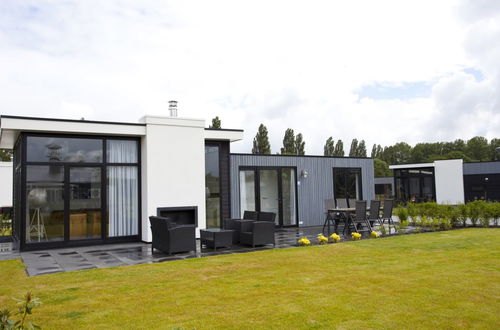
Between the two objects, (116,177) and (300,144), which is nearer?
(116,177)

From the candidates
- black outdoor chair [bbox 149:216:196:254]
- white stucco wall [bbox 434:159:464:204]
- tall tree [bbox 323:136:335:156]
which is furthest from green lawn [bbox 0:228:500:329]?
tall tree [bbox 323:136:335:156]

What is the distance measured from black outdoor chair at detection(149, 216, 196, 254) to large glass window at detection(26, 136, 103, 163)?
Result: 2.89 meters

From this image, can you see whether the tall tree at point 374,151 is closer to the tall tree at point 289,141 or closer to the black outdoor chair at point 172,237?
the tall tree at point 289,141

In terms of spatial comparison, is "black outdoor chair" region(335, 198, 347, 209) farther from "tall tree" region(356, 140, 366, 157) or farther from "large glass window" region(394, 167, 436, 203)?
"tall tree" region(356, 140, 366, 157)

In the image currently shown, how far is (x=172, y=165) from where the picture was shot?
11102 millimetres

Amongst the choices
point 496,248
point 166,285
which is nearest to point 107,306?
point 166,285

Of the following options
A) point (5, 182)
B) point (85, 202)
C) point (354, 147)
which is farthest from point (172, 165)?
point (354, 147)

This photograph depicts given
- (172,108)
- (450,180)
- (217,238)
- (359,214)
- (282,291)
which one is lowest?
(282,291)

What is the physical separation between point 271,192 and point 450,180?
13657 mm

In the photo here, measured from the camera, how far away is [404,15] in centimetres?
1152

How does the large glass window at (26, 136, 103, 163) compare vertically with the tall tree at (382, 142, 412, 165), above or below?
below

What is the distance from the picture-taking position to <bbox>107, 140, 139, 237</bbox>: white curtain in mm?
10625

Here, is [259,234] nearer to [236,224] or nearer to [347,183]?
[236,224]

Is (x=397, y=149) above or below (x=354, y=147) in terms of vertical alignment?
above
